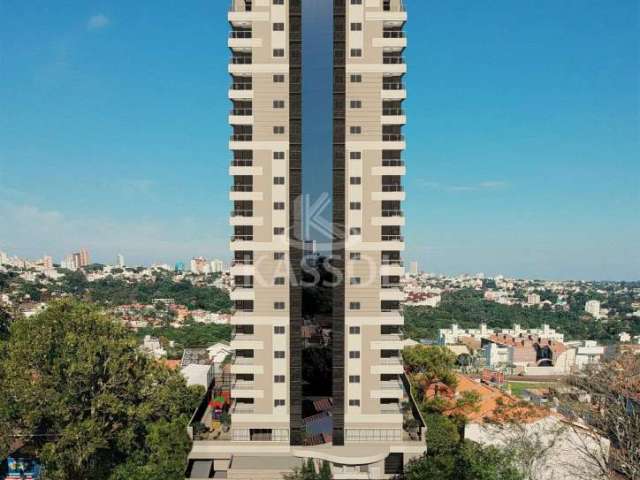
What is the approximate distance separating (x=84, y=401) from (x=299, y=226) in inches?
643

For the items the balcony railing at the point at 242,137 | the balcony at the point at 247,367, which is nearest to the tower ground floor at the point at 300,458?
the balcony at the point at 247,367

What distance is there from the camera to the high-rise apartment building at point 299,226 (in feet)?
77.0

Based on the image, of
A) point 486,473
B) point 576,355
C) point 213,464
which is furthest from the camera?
point 576,355

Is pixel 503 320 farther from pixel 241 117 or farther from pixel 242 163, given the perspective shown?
pixel 241 117

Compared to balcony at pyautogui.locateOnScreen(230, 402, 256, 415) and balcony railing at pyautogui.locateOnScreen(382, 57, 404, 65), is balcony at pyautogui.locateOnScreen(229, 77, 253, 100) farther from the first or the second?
balcony at pyautogui.locateOnScreen(230, 402, 256, 415)

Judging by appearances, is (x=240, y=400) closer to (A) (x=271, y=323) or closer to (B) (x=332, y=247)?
(A) (x=271, y=323)

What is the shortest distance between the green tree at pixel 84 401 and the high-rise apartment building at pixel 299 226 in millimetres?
3693

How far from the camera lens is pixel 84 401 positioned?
24.9 metres

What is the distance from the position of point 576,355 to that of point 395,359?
6510 cm

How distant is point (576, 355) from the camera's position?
241ft

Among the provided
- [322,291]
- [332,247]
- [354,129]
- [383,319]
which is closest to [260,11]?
[354,129]

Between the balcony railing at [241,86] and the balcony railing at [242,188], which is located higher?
the balcony railing at [241,86]

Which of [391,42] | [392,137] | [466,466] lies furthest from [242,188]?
[466,466]

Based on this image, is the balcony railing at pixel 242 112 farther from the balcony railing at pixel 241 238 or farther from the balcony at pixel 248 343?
the balcony at pixel 248 343
